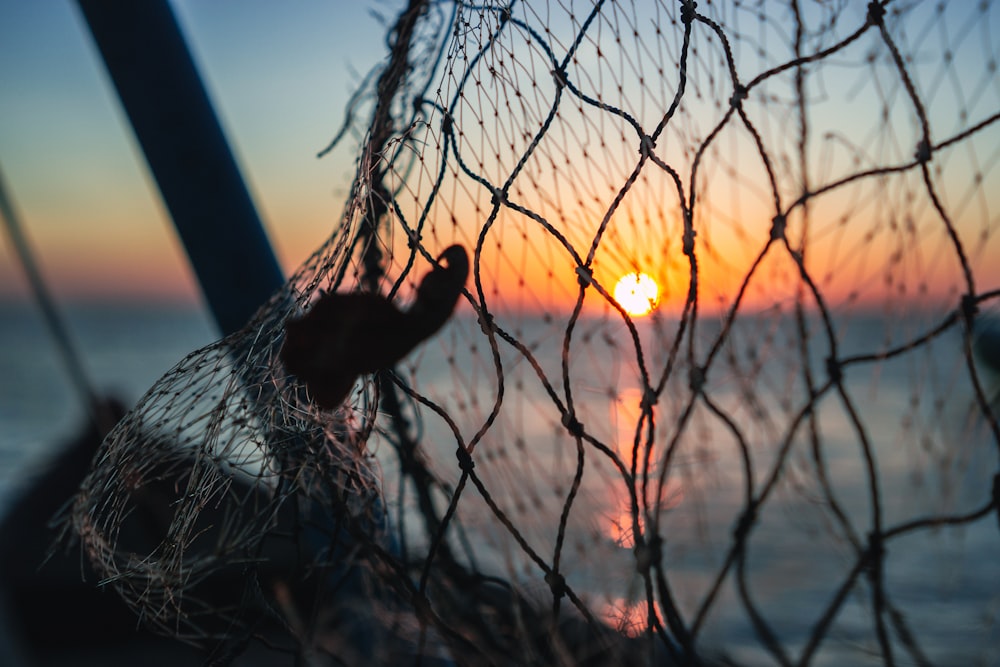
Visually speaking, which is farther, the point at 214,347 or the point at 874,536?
the point at 214,347

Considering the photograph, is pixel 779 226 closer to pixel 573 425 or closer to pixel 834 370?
pixel 834 370

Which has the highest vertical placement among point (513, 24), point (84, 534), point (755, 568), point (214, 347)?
point (513, 24)

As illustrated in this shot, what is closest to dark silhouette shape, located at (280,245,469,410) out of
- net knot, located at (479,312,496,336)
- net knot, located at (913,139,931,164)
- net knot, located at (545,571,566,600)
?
net knot, located at (479,312,496,336)

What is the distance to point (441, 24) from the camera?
133 centimetres

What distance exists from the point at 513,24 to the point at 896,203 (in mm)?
544

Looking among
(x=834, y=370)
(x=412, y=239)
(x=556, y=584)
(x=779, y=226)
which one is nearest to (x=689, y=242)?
(x=779, y=226)

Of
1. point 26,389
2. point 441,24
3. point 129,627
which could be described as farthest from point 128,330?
point 441,24

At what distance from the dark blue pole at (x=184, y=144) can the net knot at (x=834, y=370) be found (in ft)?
3.63

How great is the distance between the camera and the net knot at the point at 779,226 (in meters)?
0.90

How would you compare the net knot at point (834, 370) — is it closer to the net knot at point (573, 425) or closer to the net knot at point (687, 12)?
the net knot at point (573, 425)

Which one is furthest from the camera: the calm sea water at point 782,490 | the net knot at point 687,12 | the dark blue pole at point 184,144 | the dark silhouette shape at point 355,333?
the dark blue pole at point 184,144

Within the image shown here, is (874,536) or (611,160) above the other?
(611,160)

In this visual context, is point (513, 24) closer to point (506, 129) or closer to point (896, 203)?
point (506, 129)

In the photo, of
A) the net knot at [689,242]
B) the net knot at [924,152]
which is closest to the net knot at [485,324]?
the net knot at [689,242]
